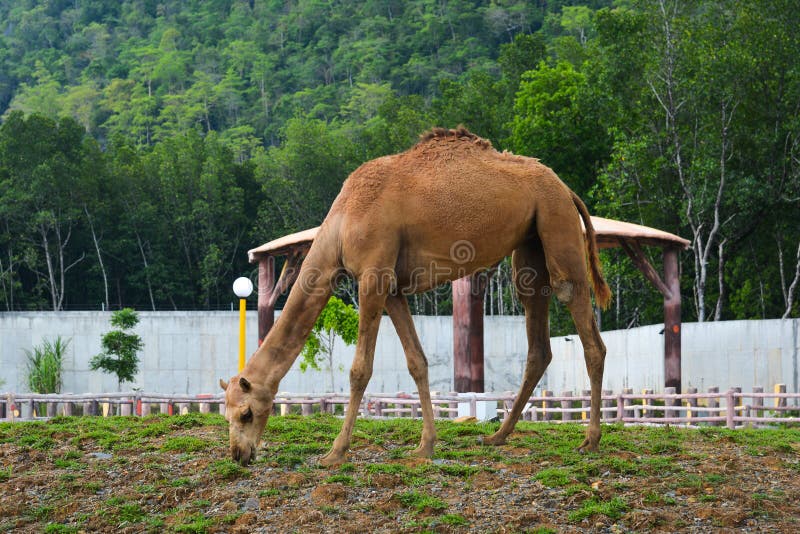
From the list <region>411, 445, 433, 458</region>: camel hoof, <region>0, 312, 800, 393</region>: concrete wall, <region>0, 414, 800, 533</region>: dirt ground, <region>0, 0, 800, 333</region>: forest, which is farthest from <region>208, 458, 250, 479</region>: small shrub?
<region>0, 312, 800, 393</region>: concrete wall

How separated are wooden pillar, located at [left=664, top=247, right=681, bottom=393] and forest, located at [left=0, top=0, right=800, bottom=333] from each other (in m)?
10.4

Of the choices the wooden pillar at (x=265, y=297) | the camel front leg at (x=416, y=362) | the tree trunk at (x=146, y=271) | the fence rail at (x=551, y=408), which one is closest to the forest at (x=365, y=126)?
the tree trunk at (x=146, y=271)

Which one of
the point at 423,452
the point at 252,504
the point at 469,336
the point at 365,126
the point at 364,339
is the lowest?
the point at 252,504

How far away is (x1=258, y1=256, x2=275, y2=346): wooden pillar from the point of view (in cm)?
2691

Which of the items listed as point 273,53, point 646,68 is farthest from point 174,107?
point 646,68

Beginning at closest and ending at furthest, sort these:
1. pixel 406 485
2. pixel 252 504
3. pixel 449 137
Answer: pixel 252 504 → pixel 406 485 → pixel 449 137

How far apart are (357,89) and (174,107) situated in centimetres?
1835

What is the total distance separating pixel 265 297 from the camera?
88.9ft

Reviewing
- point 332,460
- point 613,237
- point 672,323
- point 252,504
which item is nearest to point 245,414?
point 252,504

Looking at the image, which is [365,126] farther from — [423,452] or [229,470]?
[229,470]

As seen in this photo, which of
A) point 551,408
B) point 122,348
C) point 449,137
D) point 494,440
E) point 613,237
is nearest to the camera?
point 449,137

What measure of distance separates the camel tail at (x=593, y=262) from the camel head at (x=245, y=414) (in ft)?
13.6

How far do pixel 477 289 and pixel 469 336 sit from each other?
39.0 inches

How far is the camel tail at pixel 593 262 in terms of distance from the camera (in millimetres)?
12930
